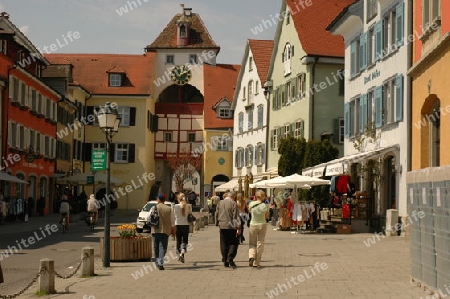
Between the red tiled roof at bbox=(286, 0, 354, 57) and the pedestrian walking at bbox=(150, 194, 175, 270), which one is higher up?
the red tiled roof at bbox=(286, 0, 354, 57)

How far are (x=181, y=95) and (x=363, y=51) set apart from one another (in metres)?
47.6

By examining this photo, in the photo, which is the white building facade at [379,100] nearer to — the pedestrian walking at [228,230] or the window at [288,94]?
the pedestrian walking at [228,230]

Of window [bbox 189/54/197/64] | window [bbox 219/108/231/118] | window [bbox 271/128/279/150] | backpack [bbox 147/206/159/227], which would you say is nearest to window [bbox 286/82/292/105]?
window [bbox 271/128/279/150]

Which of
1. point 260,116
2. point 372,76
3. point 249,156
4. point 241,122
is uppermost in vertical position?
point 241,122

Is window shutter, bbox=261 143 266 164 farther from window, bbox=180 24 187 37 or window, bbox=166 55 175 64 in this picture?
window, bbox=180 24 187 37

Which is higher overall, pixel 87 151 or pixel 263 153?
pixel 87 151

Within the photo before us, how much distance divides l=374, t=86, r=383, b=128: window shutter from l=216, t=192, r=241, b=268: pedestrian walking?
51.3 feet

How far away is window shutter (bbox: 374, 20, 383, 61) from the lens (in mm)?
32938

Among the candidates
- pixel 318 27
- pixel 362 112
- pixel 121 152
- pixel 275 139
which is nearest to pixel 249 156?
pixel 275 139

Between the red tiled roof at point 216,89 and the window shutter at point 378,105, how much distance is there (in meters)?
45.4

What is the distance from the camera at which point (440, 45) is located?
62.3 ft

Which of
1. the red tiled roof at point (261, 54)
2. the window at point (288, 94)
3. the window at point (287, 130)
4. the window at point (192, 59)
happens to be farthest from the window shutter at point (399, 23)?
the window at point (192, 59)

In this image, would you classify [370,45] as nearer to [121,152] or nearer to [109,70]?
[121,152]

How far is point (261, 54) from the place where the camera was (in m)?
63.9
